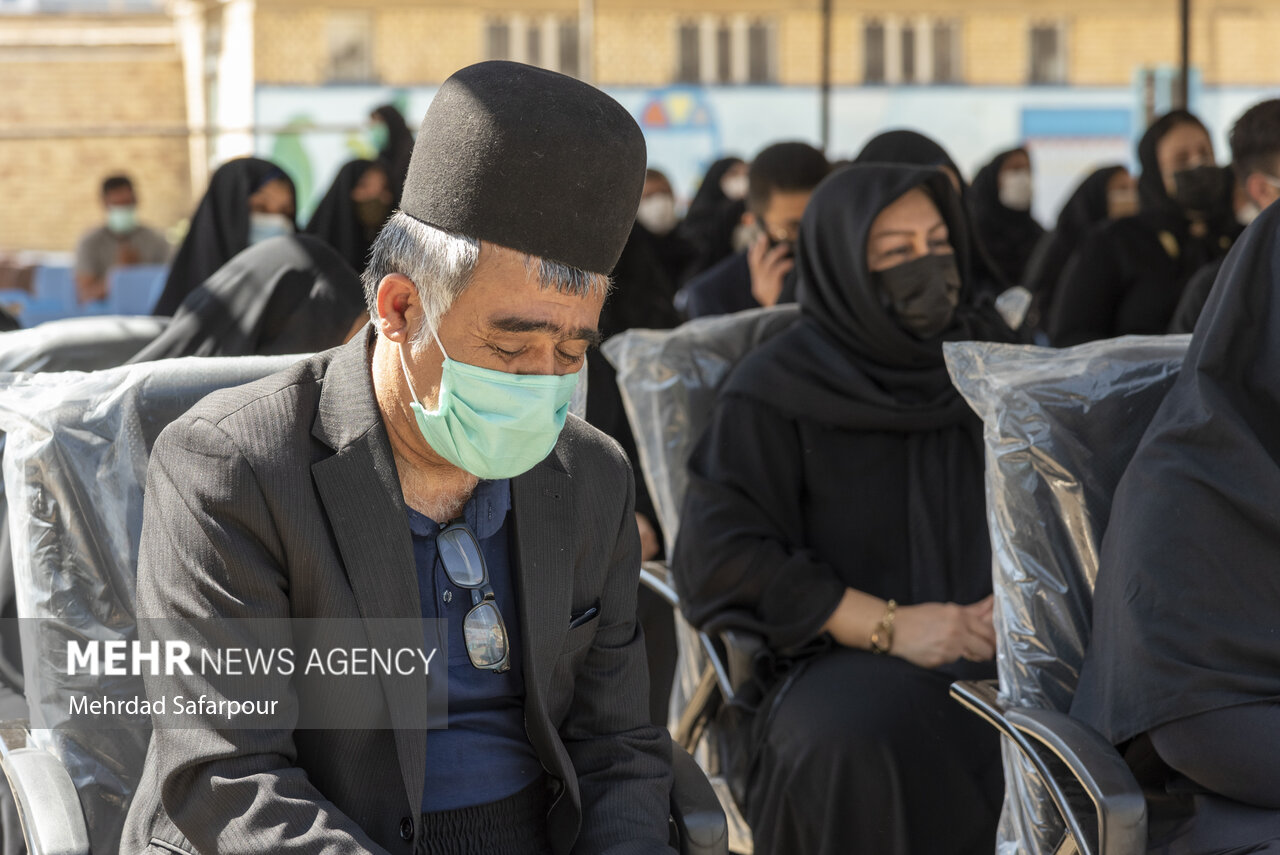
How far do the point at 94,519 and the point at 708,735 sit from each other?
4.61ft

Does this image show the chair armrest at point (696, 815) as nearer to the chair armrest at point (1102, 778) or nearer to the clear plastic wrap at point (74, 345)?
the chair armrest at point (1102, 778)

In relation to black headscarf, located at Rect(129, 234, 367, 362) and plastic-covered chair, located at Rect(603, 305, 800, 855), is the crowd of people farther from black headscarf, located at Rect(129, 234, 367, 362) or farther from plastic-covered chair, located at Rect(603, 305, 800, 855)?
plastic-covered chair, located at Rect(603, 305, 800, 855)

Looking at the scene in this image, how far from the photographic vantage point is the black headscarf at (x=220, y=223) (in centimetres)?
416

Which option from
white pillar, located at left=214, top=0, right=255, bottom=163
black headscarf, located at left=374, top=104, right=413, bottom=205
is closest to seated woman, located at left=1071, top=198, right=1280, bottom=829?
black headscarf, located at left=374, top=104, right=413, bottom=205

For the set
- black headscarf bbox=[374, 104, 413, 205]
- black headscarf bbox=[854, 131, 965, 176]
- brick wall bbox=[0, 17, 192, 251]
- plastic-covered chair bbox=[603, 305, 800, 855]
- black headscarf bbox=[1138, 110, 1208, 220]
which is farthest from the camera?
brick wall bbox=[0, 17, 192, 251]

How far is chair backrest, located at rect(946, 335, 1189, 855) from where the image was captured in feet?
7.05

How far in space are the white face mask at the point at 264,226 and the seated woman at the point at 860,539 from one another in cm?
197

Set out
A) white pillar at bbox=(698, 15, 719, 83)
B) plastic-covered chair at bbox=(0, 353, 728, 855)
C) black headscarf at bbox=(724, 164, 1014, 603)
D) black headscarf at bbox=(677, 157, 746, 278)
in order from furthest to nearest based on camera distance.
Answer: white pillar at bbox=(698, 15, 719, 83)
black headscarf at bbox=(677, 157, 746, 278)
black headscarf at bbox=(724, 164, 1014, 603)
plastic-covered chair at bbox=(0, 353, 728, 855)

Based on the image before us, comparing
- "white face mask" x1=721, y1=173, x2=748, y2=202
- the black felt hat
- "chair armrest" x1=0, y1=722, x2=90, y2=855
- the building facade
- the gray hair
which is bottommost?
"chair armrest" x1=0, y1=722, x2=90, y2=855

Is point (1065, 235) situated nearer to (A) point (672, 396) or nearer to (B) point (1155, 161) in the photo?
(B) point (1155, 161)

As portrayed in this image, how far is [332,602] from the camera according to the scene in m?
1.56

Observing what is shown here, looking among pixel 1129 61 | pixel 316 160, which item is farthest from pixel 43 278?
pixel 1129 61

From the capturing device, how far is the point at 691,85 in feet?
39.4

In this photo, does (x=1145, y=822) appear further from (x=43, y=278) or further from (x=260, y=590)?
(x=43, y=278)
